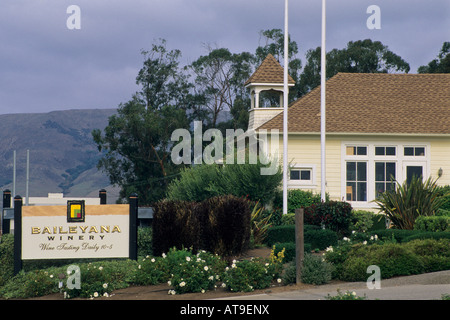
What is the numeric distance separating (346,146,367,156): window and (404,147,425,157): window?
1731 mm

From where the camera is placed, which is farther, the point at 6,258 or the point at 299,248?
the point at 6,258

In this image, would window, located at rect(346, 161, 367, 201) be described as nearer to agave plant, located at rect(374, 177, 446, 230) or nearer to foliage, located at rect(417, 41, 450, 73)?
agave plant, located at rect(374, 177, 446, 230)

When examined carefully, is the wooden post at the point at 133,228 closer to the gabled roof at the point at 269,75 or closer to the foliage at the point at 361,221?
the foliage at the point at 361,221

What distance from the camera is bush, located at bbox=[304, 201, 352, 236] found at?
2109 cm

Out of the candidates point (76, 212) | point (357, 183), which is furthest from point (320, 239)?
point (357, 183)

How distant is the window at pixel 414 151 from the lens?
27.3 m

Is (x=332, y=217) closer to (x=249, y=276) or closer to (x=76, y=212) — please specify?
(x=249, y=276)

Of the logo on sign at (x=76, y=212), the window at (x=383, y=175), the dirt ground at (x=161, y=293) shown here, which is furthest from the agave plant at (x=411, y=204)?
the logo on sign at (x=76, y=212)

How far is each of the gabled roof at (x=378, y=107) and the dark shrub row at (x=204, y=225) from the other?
1018 cm

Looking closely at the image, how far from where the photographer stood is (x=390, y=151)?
89.5 ft

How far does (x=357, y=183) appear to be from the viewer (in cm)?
2698

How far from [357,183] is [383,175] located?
1.11m

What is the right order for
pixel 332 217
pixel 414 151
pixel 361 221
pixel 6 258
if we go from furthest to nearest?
pixel 414 151, pixel 361 221, pixel 332 217, pixel 6 258
